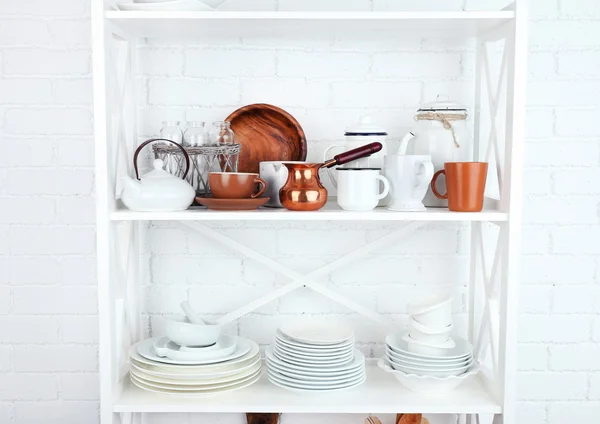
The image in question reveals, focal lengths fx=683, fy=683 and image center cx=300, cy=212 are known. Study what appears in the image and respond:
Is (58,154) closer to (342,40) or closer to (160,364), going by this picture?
(160,364)

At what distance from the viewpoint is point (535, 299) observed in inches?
74.6

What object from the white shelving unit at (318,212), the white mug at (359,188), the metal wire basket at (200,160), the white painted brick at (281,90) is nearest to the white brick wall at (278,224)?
the white painted brick at (281,90)

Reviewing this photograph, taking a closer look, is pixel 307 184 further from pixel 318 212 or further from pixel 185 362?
pixel 185 362

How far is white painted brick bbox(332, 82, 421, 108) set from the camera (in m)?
1.86

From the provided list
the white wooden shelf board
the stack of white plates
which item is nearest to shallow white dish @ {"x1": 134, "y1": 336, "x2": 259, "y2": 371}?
the stack of white plates

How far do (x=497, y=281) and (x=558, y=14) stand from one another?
0.74 m

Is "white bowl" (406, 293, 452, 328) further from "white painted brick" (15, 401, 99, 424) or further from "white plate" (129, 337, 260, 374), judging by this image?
"white painted brick" (15, 401, 99, 424)

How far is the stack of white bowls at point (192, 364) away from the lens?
1603mm

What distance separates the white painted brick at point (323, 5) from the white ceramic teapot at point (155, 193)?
23.3 inches

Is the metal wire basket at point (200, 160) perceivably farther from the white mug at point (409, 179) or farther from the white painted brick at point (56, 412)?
the white painted brick at point (56, 412)

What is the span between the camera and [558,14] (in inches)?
71.9

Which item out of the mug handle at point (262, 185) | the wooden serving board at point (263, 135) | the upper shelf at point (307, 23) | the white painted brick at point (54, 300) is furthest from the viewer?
the white painted brick at point (54, 300)

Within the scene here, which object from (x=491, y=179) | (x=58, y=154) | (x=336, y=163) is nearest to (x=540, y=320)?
(x=491, y=179)

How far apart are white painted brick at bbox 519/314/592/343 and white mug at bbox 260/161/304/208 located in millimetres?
789
